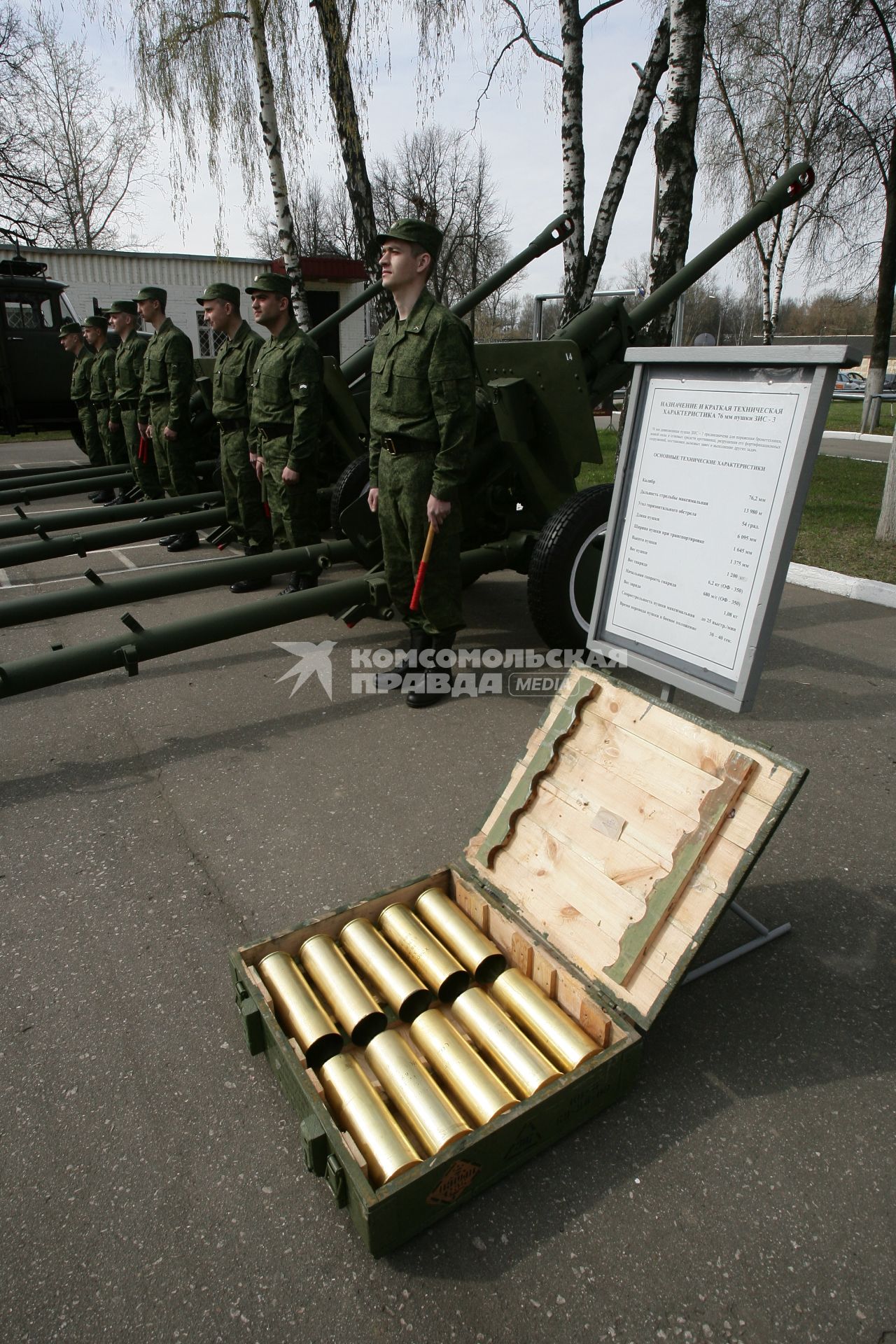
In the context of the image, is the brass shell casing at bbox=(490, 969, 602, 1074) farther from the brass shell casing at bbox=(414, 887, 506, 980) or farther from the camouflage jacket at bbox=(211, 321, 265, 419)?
the camouflage jacket at bbox=(211, 321, 265, 419)

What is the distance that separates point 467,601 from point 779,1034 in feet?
13.5

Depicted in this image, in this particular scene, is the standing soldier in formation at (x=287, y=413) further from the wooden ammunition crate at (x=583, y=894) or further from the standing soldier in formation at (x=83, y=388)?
the standing soldier in formation at (x=83, y=388)

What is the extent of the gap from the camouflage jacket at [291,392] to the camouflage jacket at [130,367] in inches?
137

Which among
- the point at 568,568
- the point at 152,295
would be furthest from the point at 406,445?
the point at 152,295

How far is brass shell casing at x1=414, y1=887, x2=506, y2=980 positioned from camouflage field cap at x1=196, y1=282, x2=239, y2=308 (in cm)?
479

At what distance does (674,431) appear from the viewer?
84.9 inches

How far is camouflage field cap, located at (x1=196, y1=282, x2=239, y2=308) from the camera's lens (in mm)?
5789

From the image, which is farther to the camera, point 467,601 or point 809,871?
point 467,601

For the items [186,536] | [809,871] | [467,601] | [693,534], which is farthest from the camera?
[186,536]

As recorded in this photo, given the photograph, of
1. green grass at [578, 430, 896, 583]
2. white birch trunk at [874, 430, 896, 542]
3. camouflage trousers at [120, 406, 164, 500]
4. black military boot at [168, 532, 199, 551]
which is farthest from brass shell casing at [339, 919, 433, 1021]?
camouflage trousers at [120, 406, 164, 500]

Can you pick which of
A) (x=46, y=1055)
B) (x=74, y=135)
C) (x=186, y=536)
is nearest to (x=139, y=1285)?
(x=46, y=1055)

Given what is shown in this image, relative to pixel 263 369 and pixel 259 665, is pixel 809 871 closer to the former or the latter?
pixel 259 665

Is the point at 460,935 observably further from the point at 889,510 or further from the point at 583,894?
the point at 889,510

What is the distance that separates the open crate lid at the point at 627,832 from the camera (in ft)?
6.39
